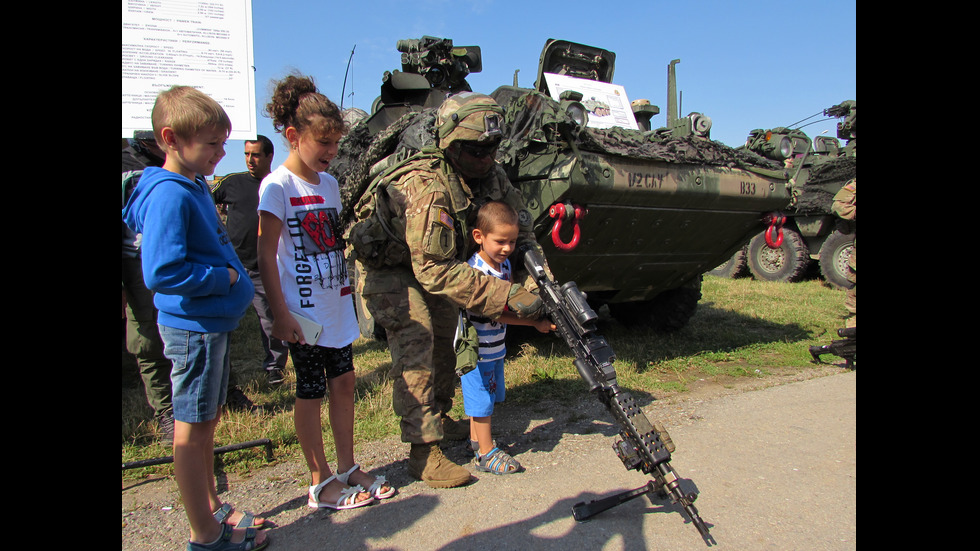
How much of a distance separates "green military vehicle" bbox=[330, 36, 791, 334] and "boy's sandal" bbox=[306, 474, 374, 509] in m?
1.94

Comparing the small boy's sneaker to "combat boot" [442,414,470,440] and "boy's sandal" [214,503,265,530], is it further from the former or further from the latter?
"boy's sandal" [214,503,265,530]

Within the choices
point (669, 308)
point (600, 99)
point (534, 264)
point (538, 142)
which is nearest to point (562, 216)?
point (538, 142)

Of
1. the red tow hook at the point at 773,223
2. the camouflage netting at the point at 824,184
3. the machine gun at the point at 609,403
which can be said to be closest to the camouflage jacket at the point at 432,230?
the machine gun at the point at 609,403

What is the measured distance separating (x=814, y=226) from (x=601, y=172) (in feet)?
25.0

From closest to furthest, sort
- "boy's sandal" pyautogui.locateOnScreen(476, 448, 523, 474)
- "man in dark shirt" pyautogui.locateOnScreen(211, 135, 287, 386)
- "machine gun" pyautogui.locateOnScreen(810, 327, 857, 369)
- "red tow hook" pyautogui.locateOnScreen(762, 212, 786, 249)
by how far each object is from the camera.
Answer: "boy's sandal" pyautogui.locateOnScreen(476, 448, 523, 474), "man in dark shirt" pyautogui.locateOnScreen(211, 135, 287, 386), "machine gun" pyautogui.locateOnScreen(810, 327, 857, 369), "red tow hook" pyautogui.locateOnScreen(762, 212, 786, 249)

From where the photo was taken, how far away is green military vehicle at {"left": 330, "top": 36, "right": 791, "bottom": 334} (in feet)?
13.0

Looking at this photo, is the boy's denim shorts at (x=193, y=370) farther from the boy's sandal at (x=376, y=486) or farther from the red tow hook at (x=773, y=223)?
the red tow hook at (x=773, y=223)

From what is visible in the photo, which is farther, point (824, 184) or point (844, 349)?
point (824, 184)

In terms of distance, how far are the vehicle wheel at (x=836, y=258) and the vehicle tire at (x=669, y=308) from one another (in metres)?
4.72

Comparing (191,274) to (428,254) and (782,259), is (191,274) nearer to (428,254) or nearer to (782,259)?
(428,254)

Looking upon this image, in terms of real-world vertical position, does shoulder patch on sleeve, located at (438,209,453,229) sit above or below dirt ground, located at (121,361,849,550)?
above

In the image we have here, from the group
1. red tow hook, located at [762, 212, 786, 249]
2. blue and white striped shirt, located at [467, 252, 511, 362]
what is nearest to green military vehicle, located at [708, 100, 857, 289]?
red tow hook, located at [762, 212, 786, 249]

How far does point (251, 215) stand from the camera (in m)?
4.38

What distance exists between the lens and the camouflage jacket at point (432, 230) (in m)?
2.47
